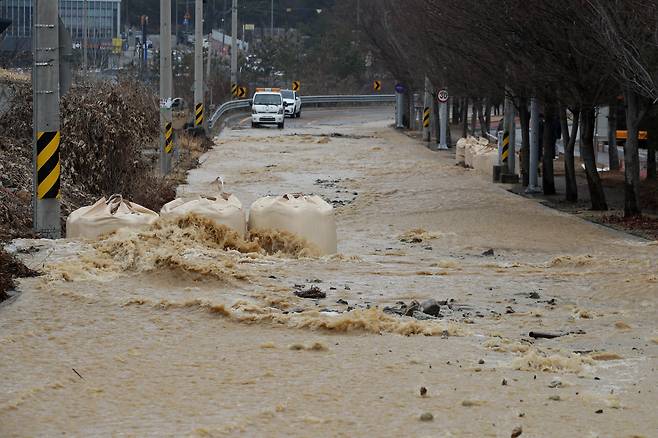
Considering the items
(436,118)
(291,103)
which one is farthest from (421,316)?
(291,103)

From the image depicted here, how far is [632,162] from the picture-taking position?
2675 centimetres

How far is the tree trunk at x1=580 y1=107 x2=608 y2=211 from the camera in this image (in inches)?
1115

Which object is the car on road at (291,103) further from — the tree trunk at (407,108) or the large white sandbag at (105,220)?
the large white sandbag at (105,220)

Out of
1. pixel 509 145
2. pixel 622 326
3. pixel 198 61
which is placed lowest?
pixel 622 326

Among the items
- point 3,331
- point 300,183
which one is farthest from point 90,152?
point 3,331

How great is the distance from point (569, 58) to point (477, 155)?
13261mm

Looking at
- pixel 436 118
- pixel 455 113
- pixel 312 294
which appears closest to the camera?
pixel 312 294

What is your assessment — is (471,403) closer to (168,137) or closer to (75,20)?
(168,137)

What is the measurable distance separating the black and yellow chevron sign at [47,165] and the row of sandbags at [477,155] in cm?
2170

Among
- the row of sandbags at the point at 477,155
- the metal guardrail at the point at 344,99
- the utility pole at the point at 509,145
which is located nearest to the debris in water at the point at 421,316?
the utility pole at the point at 509,145

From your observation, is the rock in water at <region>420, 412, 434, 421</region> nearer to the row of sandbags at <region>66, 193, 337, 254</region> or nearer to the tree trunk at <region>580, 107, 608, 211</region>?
the row of sandbags at <region>66, 193, 337, 254</region>

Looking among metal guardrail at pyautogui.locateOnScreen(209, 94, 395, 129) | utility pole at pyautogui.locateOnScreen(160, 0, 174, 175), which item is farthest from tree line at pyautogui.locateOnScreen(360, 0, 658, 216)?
metal guardrail at pyautogui.locateOnScreen(209, 94, 395, 129)

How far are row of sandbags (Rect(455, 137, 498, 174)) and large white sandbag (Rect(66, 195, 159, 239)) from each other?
2217cm

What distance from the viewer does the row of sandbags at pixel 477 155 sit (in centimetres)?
3925
